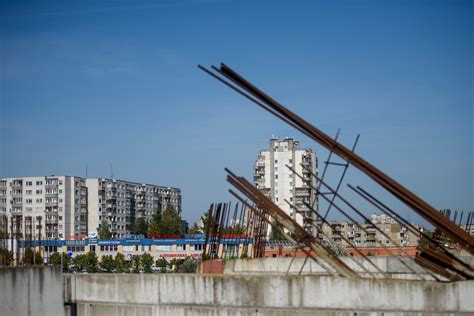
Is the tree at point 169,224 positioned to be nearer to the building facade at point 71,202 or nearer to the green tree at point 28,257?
the building facade at point 71,202

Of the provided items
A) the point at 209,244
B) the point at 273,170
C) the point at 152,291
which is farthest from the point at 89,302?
the point at 273,170

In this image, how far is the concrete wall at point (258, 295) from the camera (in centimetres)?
1112

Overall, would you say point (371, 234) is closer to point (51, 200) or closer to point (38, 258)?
point (38, 258)

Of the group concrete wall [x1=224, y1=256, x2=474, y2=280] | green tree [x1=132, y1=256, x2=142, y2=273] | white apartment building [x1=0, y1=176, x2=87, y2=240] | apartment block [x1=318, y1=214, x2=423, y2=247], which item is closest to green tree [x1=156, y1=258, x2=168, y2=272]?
green tree [x1=132, y1=256, x2=142, y2=273]

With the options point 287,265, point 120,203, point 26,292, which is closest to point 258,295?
point 26,292

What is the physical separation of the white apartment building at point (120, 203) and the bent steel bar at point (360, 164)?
96.7m

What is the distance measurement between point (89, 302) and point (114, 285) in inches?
31.4

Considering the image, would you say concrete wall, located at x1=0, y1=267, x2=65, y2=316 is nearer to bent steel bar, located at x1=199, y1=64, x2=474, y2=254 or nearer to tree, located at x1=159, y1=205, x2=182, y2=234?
bent steel bar, located at x1=199, y1=64, x2=474, y2=254

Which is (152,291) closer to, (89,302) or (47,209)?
(89,302)

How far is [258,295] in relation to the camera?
40.4 feet

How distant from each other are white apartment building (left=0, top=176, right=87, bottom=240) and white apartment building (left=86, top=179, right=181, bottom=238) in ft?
5.63

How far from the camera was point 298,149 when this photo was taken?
107375 millimetres

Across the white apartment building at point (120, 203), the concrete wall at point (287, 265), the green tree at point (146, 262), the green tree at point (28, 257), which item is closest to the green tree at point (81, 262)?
the green tree at point (146, 262)

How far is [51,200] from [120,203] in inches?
494
